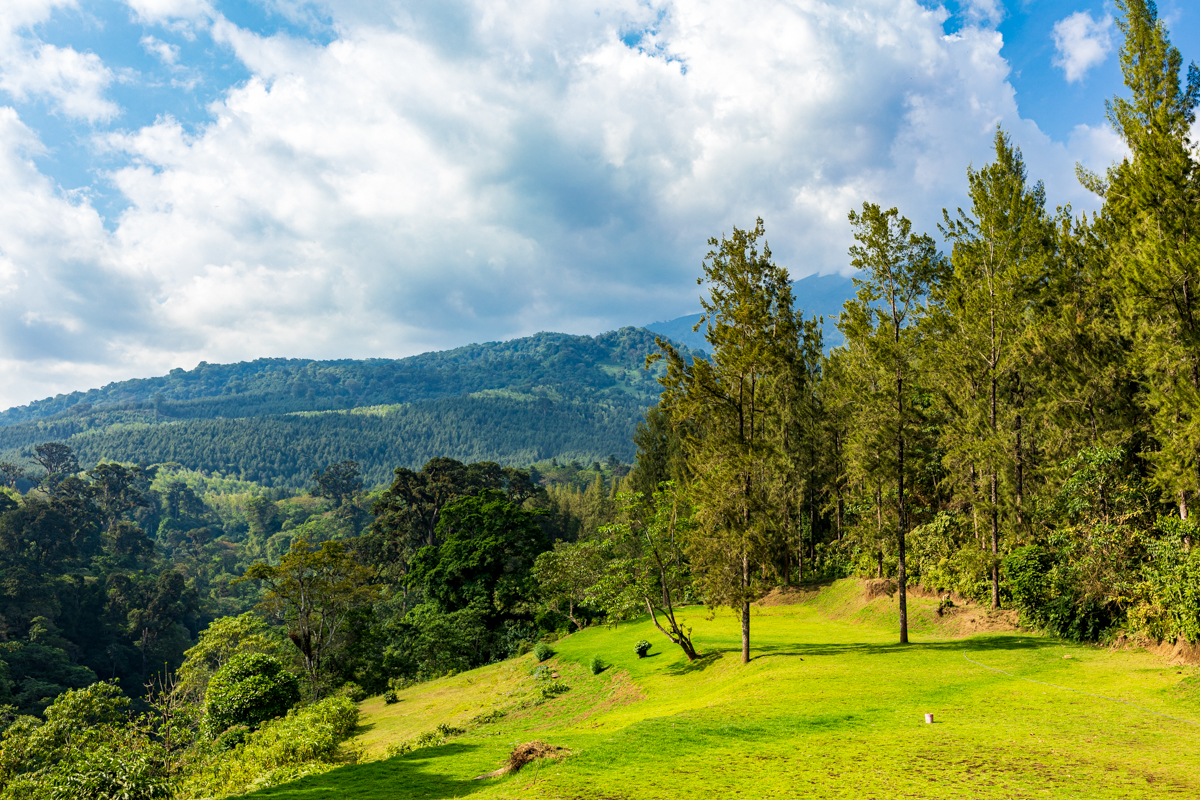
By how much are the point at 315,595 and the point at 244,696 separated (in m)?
10.8

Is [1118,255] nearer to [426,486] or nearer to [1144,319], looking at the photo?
[1144,319]

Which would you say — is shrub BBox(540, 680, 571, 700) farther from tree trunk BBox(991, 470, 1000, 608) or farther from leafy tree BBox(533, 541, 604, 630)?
tree trunk BBox(991, 470, 1000, 608)

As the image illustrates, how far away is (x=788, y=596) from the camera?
142 feet

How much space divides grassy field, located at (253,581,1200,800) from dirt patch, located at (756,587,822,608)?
646 inches

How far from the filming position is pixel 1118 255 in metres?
21.8

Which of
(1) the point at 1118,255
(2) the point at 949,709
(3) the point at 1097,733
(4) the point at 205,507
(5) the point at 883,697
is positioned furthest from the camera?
(4) the point at 205,507

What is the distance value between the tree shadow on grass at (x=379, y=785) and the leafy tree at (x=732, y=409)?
12.4 metres

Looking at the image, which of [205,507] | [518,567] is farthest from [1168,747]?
[205,507]

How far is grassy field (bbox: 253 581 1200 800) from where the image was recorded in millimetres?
9352

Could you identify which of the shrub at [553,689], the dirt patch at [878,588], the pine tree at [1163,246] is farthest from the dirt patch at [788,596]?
the pine tree at [1163,246]

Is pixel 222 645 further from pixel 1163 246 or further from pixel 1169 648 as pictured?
pixel 1163 246

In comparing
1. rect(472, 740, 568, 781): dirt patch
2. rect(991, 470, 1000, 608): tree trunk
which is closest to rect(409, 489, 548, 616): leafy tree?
rect(991, 470, 1000, 608): tree trunk

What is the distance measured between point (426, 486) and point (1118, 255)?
223 feet

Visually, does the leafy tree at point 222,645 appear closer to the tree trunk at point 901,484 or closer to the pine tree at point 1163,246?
the tree trunk at point 901,484
